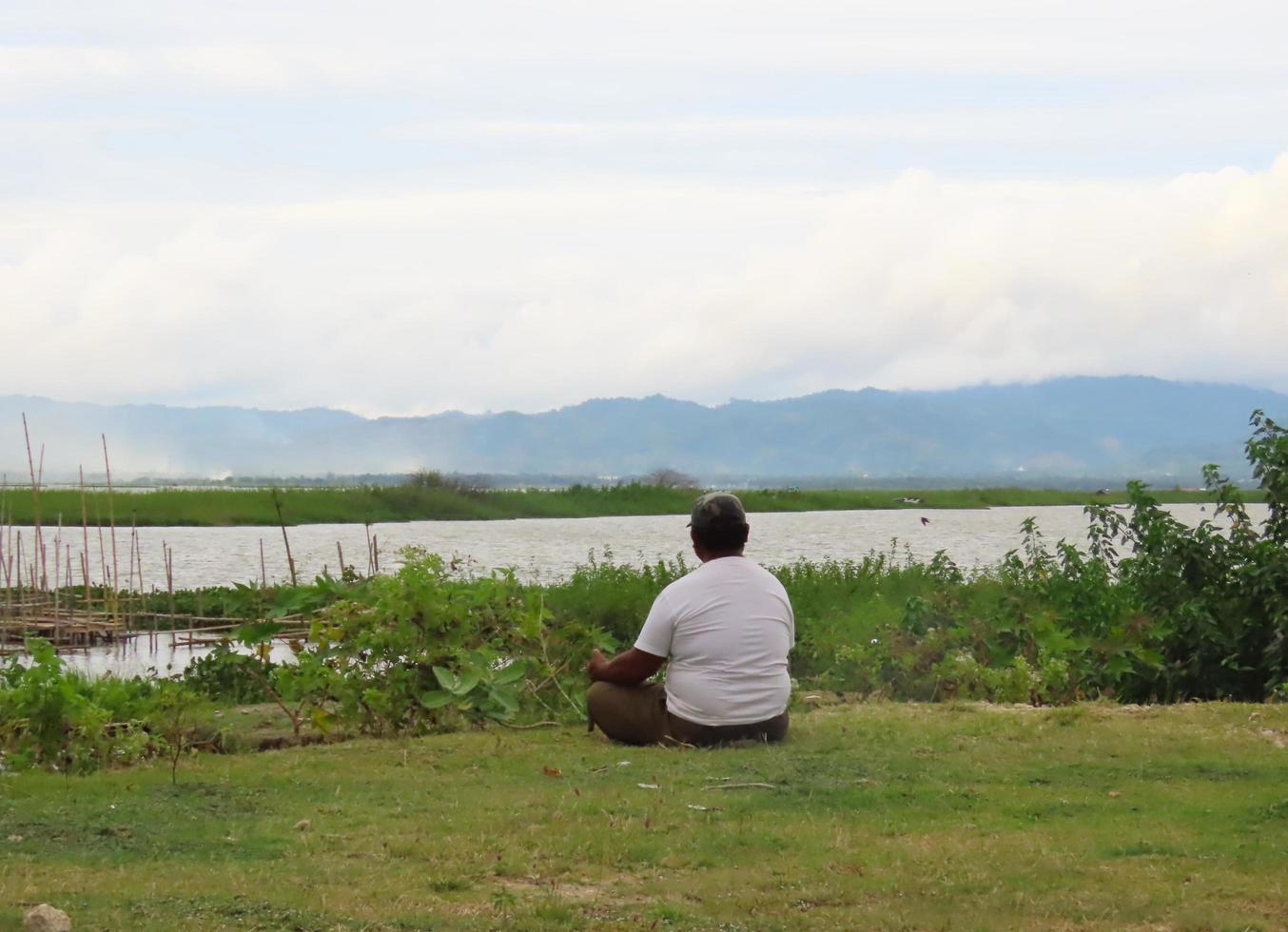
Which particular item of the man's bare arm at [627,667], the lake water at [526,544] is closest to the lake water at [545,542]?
the lake water at [526,544]

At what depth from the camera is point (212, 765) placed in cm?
887

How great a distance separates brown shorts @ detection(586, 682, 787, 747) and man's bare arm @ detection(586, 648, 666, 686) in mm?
95

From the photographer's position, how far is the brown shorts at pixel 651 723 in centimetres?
923

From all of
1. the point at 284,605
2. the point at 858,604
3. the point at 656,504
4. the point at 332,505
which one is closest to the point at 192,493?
the point at 332,505

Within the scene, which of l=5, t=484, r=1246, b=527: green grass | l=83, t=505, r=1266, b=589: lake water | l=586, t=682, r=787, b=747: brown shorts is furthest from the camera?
l=5, t=484, r=1246, b=527: green grass

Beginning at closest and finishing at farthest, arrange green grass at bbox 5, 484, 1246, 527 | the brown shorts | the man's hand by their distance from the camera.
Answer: the brown shorts, the man's hand, green grass at bbox 5, 484, 1246, 527

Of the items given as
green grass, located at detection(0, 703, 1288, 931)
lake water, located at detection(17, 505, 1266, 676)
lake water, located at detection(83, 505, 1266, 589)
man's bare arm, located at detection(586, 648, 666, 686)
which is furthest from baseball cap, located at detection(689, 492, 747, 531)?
lake water, located at detection(83, 505, 1266, 589)

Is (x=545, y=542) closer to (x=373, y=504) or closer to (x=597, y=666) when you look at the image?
(x=373, y=504)

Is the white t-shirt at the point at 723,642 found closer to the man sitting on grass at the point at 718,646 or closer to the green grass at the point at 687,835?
the man sitting on grass at the point at 718,646

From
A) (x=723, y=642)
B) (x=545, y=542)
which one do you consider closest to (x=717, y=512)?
(x=723, y=642)

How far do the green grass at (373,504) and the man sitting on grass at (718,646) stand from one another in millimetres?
55520

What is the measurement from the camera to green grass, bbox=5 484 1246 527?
237 feet

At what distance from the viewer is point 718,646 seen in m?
9.09

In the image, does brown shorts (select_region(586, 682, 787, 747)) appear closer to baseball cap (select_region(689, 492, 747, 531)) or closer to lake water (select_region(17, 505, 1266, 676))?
baseball cap (select_region(689, 492, 747, 531))
